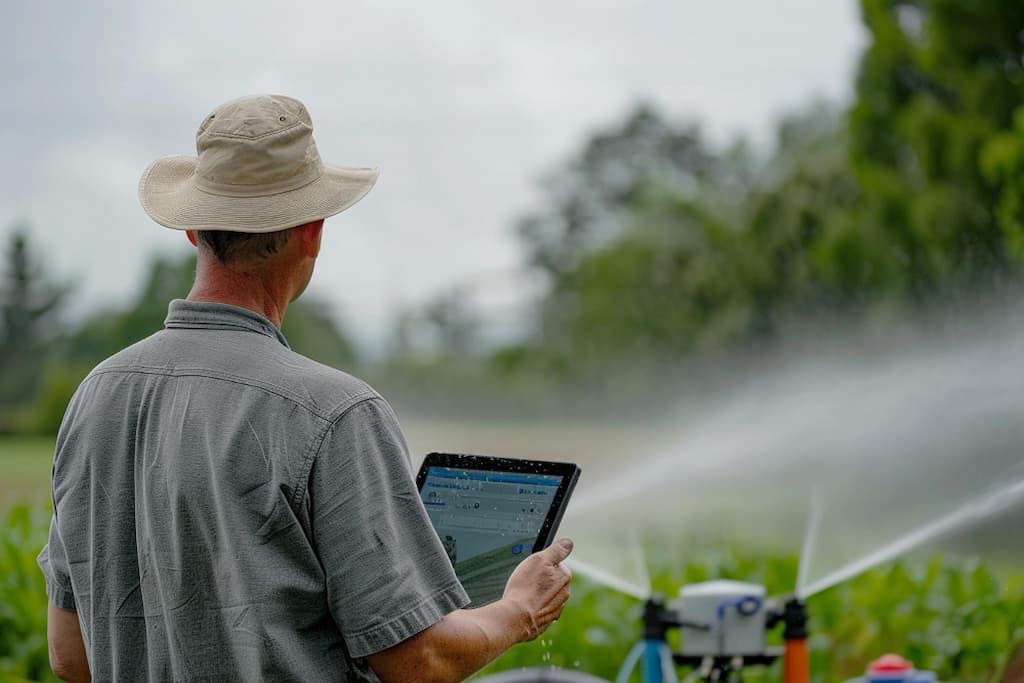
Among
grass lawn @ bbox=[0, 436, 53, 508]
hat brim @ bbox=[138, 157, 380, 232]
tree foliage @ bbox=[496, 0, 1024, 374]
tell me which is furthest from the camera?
grass lawn @ bbox=[0, 436, 53, 508]

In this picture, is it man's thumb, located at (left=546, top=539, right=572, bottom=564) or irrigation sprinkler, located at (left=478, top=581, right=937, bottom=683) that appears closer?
man's thumb, located at (left=546, top=539, right=572, bottom=564)

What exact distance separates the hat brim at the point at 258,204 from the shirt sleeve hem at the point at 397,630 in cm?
56

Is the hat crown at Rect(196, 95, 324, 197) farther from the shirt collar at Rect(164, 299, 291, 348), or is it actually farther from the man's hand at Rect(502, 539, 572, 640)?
the man's hand at Rect(502, 539, 572, 640)

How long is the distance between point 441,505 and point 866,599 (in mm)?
3578

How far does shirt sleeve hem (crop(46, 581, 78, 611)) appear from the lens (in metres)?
2.13

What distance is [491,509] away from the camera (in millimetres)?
Result: 2193

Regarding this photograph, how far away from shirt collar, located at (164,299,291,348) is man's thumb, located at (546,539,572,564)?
0.51 metres

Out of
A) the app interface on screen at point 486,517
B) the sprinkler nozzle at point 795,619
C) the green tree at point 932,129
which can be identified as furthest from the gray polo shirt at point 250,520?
the green tree at point 932,129

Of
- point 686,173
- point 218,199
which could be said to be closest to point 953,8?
point 218,199

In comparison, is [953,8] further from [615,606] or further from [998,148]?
[615,606]

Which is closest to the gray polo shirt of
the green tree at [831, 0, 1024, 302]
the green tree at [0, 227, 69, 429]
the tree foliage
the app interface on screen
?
the app interface on screen

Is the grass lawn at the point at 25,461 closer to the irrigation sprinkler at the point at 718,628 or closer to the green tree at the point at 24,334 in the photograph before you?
the green tree at the point at 24,334

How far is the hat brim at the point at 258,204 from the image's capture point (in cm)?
196

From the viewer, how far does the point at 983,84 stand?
10.1 meters
